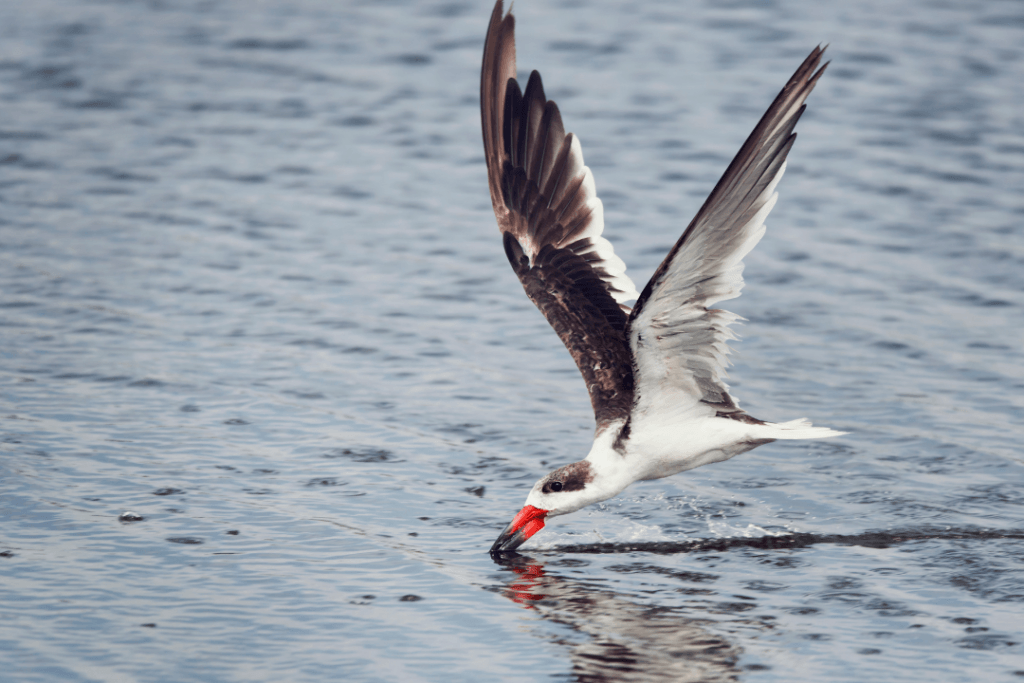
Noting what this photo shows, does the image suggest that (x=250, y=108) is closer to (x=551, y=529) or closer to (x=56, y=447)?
(x=56, y=447)

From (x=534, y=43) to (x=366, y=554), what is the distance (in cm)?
1044

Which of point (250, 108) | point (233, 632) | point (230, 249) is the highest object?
point (250, 108)

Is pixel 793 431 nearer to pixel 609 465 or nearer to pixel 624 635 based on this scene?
pixel 609 465

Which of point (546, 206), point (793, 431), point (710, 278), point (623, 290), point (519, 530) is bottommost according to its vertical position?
point (519, 530)

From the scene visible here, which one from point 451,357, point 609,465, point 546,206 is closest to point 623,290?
point 546,206

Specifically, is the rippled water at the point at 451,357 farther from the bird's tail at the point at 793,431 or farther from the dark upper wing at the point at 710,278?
the dark upper wing at the point at 710,278

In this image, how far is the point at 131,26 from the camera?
648 inches

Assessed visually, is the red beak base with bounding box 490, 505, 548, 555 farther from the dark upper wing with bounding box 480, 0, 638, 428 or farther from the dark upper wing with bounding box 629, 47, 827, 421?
the dark upper wing with bounding box 480, 0, 638, 428

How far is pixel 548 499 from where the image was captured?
661 cm

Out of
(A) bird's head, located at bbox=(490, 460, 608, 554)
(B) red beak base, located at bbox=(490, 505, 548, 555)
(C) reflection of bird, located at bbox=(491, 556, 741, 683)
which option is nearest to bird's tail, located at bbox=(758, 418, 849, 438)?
(C) reflection of bird, located at bbox=(491, 556, 741, 683)

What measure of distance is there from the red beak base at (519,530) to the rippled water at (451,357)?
14 centimetres

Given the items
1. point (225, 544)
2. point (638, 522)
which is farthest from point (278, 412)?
point (638, 522)

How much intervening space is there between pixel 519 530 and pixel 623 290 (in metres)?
1.63

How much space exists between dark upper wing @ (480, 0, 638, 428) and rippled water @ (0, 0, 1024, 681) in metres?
1.09
